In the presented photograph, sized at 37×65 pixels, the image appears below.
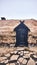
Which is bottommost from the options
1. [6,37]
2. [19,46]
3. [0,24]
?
[19,46]

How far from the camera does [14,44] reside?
17141mm

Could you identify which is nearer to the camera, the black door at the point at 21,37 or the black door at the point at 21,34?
the black door at the point at 21,34

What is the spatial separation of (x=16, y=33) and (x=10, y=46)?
7.34 ft

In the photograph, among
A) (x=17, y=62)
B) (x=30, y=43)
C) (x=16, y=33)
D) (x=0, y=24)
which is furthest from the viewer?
(x=0, y=24)

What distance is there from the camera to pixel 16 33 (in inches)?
710

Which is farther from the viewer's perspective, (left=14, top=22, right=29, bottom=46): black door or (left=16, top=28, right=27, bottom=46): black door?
(left=16, top=28, right=27, bottom=46): black door

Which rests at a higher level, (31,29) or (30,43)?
(31,29)

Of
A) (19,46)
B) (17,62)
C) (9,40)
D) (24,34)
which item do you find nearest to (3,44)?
(9,40)

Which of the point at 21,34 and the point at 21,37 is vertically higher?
the point at 21,34

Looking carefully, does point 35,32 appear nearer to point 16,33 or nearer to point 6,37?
point 16,33

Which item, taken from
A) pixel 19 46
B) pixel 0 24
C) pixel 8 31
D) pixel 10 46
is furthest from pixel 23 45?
pixel 0 24

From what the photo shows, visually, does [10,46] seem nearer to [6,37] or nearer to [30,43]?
A: [6,37]

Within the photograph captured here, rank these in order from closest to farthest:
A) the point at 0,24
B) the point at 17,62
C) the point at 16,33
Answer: the point at 17,62 → the point at 16,33 → the point at 0,24

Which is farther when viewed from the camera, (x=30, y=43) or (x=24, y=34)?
(x=24, y=34)
